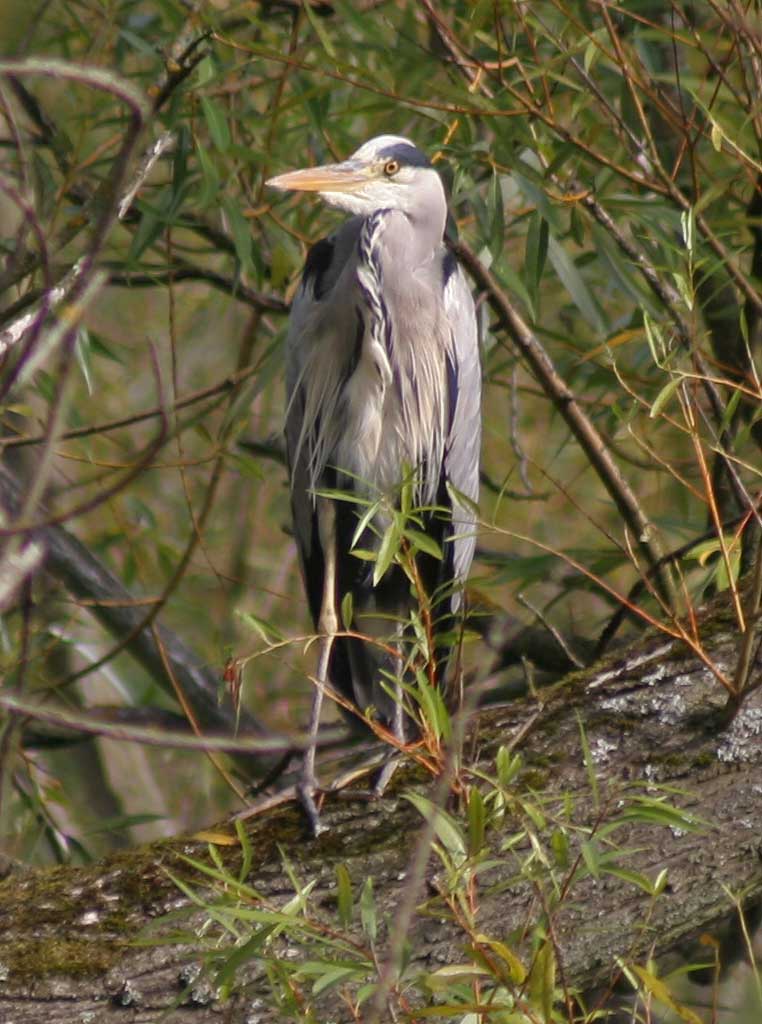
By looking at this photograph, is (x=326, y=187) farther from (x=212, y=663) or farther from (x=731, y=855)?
(x=731, y=855)

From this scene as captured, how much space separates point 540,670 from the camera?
2.43m

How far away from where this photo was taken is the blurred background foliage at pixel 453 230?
1.81 meters

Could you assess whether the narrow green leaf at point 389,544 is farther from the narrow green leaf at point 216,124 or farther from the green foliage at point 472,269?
the narrow green leaf at point 216,124

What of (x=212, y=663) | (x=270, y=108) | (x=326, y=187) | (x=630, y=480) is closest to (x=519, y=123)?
(x=326, y=187)

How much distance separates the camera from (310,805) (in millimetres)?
1688

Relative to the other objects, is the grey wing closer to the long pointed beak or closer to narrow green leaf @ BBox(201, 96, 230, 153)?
the long pointed beak

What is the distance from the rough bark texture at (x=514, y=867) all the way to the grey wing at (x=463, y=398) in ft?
2.47

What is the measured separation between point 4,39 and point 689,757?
1.44 metres

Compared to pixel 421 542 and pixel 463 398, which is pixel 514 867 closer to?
pixel 421 542

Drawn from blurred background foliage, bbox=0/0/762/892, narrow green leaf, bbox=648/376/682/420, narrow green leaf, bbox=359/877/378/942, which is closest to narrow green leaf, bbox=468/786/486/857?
narrow green leaf, bbox=359/877/378/942

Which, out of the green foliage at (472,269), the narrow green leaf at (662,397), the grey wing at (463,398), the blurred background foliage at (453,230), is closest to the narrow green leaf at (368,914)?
the green foliage at (472,269)

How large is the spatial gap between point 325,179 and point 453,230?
29 centimetres

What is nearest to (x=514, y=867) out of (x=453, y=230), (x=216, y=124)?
(x=216, y=124)

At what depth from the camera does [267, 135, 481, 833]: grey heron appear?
2.30 metres
